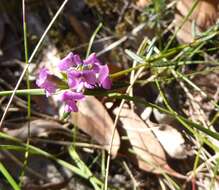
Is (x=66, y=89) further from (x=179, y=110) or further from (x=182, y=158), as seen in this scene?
(x=179, y=110)

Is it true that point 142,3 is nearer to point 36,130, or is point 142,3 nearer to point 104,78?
point 36,130

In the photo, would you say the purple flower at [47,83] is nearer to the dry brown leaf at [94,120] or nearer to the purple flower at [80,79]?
the purple flower at [80,79]

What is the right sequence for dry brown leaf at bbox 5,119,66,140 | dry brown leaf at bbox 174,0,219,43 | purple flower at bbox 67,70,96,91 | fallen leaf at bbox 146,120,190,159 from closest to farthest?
purple flower at bbox 67,70,96,91 → fallen leaf at bbox 146,120,190,159 → dry brown leaf at bbox 5,119,66,140 → dry brown leaf at bbox 174,0,219,43

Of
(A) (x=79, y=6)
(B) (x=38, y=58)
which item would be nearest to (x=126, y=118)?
(B) (x=38, y=58)

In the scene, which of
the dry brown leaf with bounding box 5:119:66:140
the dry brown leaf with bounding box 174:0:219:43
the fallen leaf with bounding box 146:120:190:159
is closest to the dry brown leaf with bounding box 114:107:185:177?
the fallen leaf with bounding box 146:120:190:159

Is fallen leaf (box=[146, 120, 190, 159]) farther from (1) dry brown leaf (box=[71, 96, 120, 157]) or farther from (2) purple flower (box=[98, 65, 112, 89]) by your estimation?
(2) purple flower (box=[98, 65, 112, 89])

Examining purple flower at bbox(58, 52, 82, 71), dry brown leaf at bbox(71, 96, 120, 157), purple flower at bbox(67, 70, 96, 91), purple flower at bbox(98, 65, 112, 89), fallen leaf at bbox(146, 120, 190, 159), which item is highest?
purple flower at bbox(58, 52, 82, 71)

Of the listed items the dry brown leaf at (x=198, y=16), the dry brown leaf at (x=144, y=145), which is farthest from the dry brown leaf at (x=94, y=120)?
the dry brown leaf at (x=198, y=16)
